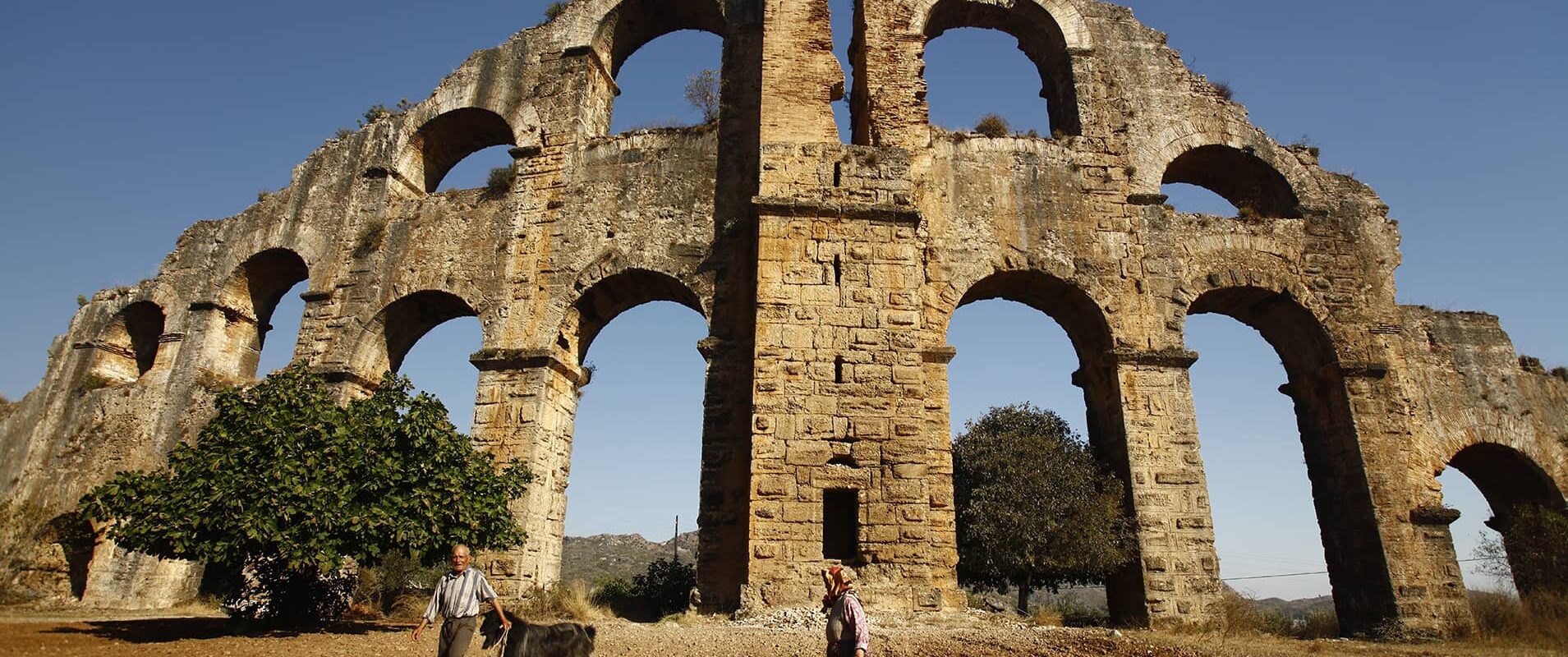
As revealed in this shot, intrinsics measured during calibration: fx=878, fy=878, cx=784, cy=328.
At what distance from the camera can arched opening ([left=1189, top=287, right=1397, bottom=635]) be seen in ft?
36.0

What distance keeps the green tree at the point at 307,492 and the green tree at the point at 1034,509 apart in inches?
231

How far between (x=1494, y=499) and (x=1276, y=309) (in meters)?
5.03

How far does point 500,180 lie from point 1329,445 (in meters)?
12.0

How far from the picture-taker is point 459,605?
18.0 ft

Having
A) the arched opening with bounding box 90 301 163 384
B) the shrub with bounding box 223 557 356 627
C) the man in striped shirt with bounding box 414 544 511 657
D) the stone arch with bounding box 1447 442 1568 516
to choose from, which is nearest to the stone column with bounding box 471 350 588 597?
the shrub with bounding box 223 557 356 627

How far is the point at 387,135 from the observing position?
45.0 feet

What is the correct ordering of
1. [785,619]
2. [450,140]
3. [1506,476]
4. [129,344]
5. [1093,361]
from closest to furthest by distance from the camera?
[785,619], [1093,361], [1506,476], [450,140], [129,344]

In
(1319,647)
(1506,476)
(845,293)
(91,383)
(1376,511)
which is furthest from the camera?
(91,383)

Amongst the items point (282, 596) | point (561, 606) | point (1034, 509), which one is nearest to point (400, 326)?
point (282, 596)

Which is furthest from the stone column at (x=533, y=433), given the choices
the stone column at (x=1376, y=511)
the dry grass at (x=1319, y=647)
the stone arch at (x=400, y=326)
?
the stone column at (x=1376, y=511)

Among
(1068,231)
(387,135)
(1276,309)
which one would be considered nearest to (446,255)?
(387,135)

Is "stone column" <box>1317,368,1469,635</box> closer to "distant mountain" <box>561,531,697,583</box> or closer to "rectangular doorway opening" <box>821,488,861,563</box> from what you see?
"rectangular doorway opening" <box>821,488,861,563</box>

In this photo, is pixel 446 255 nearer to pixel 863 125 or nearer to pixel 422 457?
pixel 422 457

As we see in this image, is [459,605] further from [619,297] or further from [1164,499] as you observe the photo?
[1164,499]
